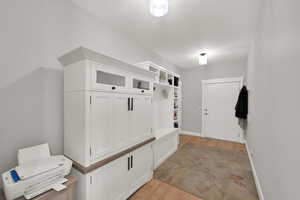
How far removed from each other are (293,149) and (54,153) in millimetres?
2311

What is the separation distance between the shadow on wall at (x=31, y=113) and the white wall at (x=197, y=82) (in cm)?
432

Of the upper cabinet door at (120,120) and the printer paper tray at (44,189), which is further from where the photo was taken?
the upper cabinet door at (120,120)

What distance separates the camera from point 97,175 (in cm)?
133

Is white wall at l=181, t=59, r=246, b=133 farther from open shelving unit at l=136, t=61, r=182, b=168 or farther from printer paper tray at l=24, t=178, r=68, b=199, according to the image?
printer paper tray at l=24, t=178, r=68, b=199

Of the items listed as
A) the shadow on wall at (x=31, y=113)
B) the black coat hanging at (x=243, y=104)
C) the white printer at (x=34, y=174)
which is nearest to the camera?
the white printer at (x=34, y=174)

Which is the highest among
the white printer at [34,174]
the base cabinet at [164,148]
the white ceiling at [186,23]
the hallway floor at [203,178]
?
the white ceiling at [186,23]

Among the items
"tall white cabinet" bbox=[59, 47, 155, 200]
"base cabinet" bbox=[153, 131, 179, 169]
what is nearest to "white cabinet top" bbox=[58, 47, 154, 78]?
"tall white cabinet" bbox=[59, 47, 155, 200]

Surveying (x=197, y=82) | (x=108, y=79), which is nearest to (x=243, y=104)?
(x=197, y=82)

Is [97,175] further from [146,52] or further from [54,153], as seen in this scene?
[146,52]

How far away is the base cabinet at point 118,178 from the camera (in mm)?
1274

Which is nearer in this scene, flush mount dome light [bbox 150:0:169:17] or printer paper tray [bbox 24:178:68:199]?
printer paper tray [bbox 24:178:68:199]

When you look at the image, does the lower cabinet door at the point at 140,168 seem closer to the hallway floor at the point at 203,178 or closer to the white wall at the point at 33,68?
the hallway floor at the point at 203,178

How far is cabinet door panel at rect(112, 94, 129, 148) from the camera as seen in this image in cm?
154

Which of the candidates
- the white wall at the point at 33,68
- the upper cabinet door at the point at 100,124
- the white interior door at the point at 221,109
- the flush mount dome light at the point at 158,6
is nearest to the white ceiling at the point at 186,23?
the flush mount dome light at the point at 158,6
